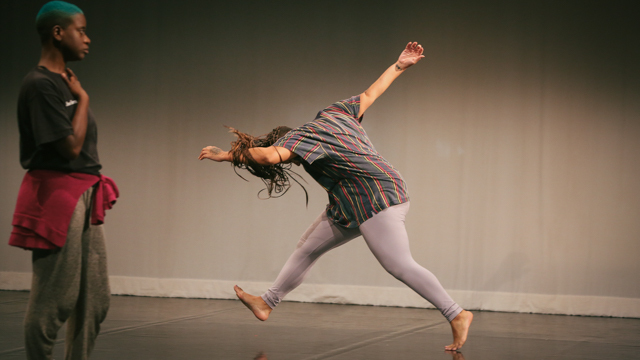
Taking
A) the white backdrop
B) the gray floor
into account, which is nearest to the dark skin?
the gray floor

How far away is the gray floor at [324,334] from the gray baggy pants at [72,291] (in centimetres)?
79

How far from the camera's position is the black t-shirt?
1.76 metres

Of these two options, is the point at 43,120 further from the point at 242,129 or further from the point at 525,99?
the point at 525,99

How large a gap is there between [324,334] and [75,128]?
2.02 m

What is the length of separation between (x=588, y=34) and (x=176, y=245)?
3.61 m

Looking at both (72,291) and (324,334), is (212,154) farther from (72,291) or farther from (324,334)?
(324,334)

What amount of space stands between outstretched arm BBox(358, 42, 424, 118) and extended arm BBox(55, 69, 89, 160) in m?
1.64

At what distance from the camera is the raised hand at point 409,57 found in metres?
3.28

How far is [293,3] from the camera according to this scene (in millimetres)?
4867

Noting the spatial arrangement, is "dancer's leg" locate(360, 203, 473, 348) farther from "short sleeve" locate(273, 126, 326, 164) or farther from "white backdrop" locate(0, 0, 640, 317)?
"white backdrop" locate(0, 0, 640, 317)

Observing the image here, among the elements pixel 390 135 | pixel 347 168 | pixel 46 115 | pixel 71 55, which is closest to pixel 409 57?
pixel 347 168

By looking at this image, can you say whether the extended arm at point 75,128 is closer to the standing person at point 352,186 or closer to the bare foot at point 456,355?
the standing person at point 352,186

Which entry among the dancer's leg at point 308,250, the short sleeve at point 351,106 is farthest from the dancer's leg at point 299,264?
the short sleeve at point 351,106

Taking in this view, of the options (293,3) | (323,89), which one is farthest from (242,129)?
(293,3)
